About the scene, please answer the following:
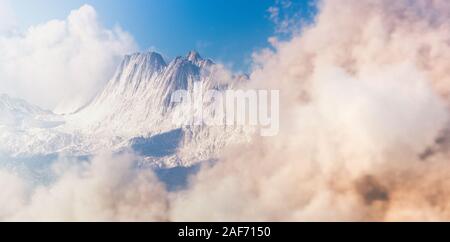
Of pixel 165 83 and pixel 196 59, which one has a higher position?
pixel 196 59

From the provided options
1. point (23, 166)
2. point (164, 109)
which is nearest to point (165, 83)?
point (164, 109)

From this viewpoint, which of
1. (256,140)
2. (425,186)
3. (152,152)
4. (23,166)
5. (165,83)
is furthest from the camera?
(165,83)

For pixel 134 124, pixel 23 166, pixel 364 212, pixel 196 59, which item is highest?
pixel 196 59

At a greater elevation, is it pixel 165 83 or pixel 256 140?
pixel 165 83
